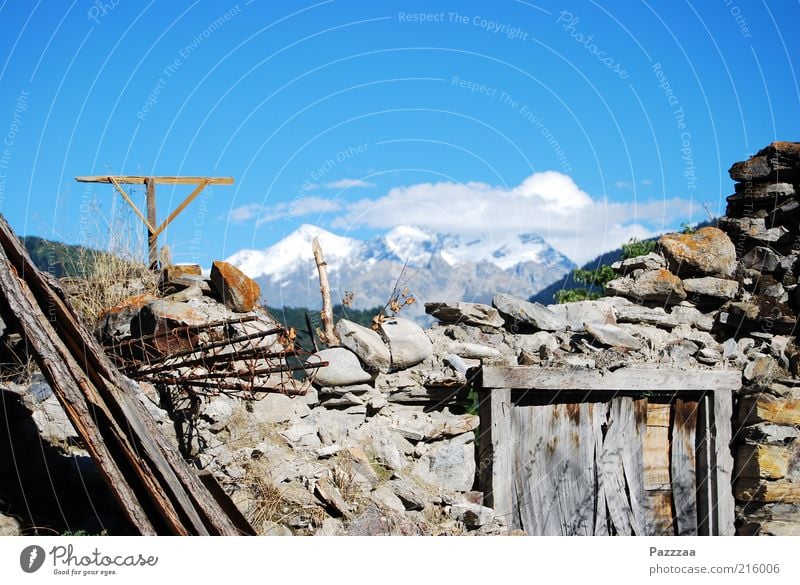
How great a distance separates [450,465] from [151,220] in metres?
4.37

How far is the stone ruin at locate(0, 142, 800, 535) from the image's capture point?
750cm

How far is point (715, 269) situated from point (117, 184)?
6730 millimetres

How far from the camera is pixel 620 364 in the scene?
8.84 m

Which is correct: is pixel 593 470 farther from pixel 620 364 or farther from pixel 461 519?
pixel 461 519

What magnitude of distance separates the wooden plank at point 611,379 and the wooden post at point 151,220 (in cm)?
391

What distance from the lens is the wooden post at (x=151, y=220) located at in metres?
9.76

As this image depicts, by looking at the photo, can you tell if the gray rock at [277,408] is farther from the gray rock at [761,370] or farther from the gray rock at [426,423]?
the gray rock at [761,370]

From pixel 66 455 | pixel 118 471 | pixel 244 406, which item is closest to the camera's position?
pixel 118 471

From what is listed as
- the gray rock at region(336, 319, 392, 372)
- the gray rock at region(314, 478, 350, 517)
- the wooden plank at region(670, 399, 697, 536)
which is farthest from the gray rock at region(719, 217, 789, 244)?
the gray rock at region(314, 478, 350, 517)

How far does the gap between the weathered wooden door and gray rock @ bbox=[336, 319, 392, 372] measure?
100 cm

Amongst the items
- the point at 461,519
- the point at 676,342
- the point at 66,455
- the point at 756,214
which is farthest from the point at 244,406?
the point at 756,214
